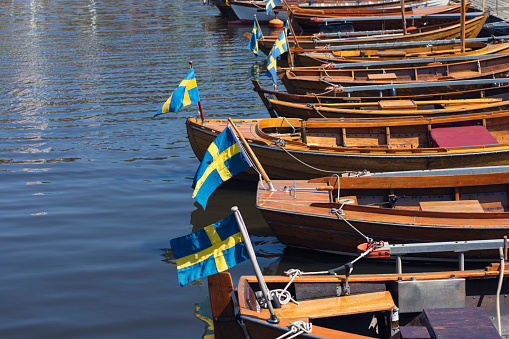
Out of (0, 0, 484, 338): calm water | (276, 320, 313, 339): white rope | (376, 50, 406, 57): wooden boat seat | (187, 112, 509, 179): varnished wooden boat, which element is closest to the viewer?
(276, 320, 313, 339): white rope

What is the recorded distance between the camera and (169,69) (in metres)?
32.3

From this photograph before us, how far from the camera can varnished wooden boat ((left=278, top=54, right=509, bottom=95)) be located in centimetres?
2148

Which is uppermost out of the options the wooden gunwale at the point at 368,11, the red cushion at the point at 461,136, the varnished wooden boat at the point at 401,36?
the wooden gunwale at the point at 368,11

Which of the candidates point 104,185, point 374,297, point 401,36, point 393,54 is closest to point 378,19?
point 401,36

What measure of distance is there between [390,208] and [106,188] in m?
8.86

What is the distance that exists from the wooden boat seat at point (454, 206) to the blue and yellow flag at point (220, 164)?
417 cm

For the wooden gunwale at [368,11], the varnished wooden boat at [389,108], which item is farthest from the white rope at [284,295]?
the wooden gunwale at [368,11]

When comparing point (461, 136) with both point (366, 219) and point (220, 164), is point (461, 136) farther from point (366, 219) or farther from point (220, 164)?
point (220, 164)

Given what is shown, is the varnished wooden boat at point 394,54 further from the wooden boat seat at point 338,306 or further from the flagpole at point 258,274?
the flagpole at point 258,274

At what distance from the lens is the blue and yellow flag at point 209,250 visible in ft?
27.5

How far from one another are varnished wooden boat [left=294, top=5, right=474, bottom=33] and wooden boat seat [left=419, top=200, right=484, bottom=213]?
24.3 meters

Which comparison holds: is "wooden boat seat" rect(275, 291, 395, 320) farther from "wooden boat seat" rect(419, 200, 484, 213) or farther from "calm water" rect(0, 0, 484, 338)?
"wooden boat seat" rect(419, 200, 484, 213)

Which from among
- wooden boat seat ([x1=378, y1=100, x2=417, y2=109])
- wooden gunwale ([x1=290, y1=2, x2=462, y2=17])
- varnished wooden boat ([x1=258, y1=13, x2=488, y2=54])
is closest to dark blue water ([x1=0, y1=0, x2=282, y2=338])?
varnished wooden boat ([x1=258, y1=13, x2=488, y2=54])

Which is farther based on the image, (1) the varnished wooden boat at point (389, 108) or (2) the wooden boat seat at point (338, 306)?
(1) the varnished wooden boat at point (389, 108)
